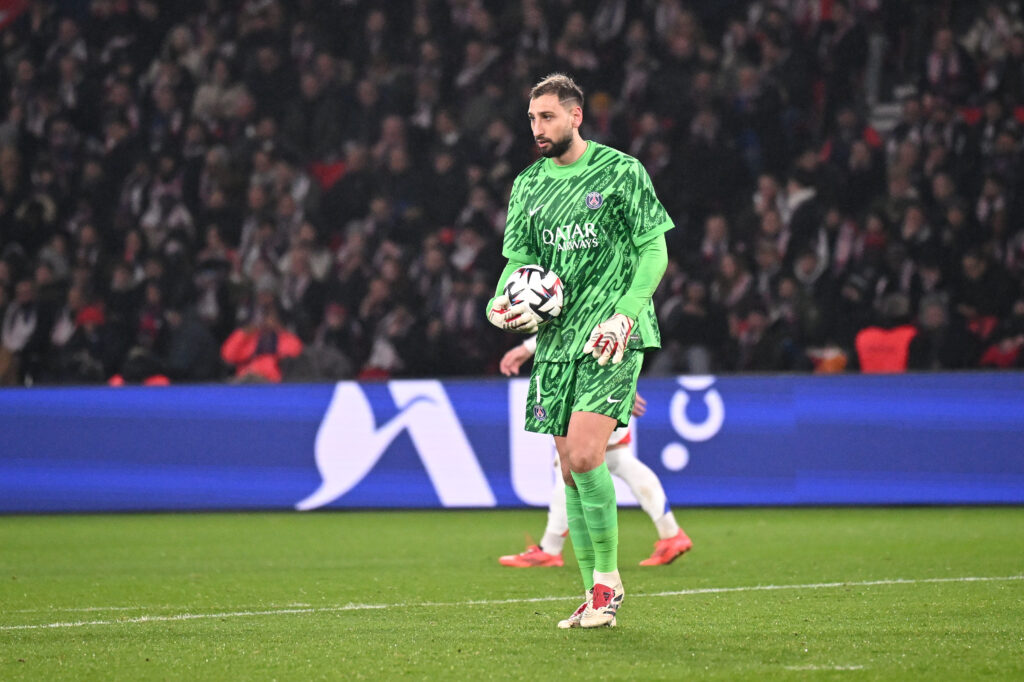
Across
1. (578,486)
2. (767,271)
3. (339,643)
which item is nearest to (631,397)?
(578,486)

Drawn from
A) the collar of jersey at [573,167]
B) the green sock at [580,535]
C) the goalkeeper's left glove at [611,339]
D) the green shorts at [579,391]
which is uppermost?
the collar of jersey at [573,167]

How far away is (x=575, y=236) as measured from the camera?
573 cm

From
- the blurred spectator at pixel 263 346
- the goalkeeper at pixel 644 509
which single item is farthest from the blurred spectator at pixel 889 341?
the blurred spectator at pixel 263 346

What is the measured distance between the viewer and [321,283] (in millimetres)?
15578

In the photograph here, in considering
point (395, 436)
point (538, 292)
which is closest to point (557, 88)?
point (538, 292)

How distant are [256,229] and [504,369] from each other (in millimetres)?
10656

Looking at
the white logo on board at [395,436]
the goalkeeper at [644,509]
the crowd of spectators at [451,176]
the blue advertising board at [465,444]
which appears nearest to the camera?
the goalkeeper at [644,509]

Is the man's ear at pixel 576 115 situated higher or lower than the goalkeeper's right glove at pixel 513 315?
higher

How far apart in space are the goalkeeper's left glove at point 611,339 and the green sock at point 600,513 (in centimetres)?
48

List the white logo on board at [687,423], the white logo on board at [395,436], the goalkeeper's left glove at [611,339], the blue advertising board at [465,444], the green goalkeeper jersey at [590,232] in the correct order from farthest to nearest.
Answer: the white logo on board at [395,436] → the white logo on board at [687,423] → the blue advertising board at [465,444] → the green goalkeeper jersey at [590,232] → the goalkeeper's left glove at [611,339]

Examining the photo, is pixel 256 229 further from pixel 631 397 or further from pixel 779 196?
pixel 631 397

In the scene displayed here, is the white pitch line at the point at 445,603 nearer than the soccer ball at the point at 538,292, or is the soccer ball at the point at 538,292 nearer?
the soccer ball at the point at 538,292

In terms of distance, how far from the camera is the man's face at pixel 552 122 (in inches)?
224

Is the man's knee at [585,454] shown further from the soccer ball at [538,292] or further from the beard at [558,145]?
the beard at [558,145]
